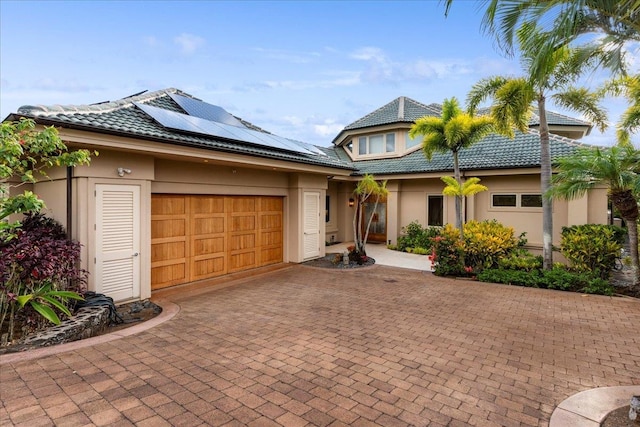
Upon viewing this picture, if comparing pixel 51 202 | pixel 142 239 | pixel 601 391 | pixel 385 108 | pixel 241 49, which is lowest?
pixel 601 391

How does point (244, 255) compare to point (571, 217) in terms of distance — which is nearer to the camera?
point (244, 255)

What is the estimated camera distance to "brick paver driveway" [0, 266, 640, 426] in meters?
3.34

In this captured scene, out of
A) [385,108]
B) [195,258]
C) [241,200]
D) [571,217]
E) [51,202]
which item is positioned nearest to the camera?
[51,202]

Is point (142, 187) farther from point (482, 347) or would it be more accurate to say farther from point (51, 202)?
point (482, 347)

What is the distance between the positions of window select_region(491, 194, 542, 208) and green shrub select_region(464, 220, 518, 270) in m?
2.76

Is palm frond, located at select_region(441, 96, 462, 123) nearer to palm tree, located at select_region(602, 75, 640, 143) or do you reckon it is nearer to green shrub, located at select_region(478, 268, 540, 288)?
palm tree, located at select_region(602, 75, 640, 143)

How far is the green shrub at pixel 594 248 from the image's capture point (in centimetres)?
890

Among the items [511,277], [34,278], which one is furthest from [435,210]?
[34,278]

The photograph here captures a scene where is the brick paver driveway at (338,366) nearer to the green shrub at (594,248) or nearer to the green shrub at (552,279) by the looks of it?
the green shrub at (552,279)

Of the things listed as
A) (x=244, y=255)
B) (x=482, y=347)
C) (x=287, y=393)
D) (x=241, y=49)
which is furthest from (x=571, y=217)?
(x=241, y=49)

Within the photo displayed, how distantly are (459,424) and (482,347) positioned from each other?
213cm

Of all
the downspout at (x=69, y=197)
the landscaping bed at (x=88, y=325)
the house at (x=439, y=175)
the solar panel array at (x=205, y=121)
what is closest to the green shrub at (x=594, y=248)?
the house at (x=439, y=175)

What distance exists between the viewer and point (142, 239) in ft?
24.7

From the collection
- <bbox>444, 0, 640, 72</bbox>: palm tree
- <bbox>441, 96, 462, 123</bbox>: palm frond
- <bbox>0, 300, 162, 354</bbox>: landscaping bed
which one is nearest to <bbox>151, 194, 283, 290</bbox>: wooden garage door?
<bbox>0, 300, 162, 354</bbox>: landscaping bed
